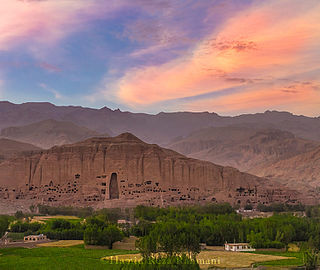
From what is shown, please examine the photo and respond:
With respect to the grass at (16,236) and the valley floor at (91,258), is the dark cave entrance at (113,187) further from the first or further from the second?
the valley floor at (91,258)

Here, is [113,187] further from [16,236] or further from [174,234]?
[174,234]

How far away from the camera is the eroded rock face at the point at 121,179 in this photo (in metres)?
109

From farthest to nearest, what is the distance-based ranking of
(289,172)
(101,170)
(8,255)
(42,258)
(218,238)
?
(289,172), (101,170), (218,238), (8,255), (42,258)

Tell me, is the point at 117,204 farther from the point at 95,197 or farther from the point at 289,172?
the point at 289,172

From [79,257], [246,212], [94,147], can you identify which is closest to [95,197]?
[94,147]

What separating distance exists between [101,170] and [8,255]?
54.0 metres

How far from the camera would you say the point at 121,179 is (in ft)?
363

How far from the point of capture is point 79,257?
56375 millimetres

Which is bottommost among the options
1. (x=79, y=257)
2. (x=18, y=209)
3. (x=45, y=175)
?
(x=79, y=257)

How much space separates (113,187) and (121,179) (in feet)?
8.54

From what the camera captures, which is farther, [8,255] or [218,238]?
[218,238]

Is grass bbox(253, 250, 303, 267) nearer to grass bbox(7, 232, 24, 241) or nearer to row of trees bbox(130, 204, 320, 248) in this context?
row of trees bbox(130, 204, 320, 248)

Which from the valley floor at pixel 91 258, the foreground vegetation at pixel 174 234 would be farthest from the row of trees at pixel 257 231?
the valley floor at pixel 91 258

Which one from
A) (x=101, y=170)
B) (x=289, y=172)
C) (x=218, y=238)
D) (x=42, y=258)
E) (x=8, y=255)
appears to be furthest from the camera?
(x=289, y=172)
